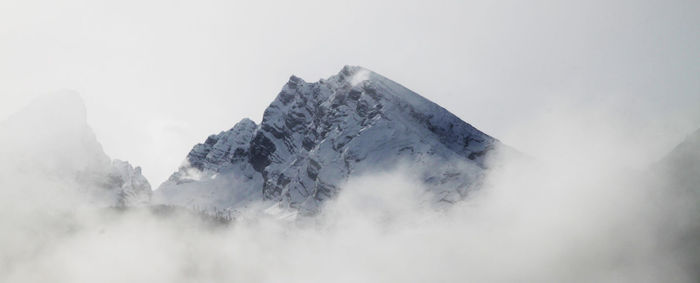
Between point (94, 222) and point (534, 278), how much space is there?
132 m

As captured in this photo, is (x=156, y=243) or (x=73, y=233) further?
(x=73, y=233)

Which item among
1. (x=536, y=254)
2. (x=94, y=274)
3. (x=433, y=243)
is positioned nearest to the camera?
(x=536, y=254)

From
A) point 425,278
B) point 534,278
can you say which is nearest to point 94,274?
point 425,278

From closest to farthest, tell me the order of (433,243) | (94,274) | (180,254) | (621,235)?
(621,235) < (94,274) < (180,254) < (433,243)

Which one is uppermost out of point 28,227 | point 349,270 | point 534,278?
point 28,227

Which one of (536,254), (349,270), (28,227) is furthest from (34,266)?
(536,254)

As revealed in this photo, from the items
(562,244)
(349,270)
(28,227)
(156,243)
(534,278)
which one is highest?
(28,227)

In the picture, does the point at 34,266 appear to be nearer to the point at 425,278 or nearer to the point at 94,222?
the point at 94,222

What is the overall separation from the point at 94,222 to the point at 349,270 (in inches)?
3204

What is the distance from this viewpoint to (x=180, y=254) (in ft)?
549

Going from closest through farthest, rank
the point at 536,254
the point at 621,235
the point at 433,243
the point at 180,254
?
the point at 621,235, the point at 536,254, the point at 180,254, the point at 433,243

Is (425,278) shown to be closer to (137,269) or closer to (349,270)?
(349,270)

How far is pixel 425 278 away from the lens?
138 metres

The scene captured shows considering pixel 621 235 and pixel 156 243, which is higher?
pixel 156 243
